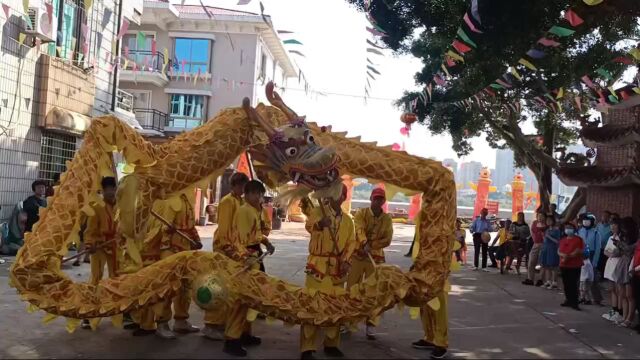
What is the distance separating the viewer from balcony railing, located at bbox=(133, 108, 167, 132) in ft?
75.2

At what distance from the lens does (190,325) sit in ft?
18.9

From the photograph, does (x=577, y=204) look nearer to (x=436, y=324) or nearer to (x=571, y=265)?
(x=571, y=265)

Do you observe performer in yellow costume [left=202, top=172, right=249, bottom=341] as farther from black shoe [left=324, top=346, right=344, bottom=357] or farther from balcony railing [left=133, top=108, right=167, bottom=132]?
balcony railing [left=133, top=108, right=167, bottom=132]

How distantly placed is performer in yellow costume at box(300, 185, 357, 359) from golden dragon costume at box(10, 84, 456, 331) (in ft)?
1.32

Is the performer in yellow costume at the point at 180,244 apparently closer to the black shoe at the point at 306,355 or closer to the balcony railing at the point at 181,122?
the black shoe at the point at 306,355

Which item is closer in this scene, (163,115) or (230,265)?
(230,265)

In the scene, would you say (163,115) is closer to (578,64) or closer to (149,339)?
(578,64)

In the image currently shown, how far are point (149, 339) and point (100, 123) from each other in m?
1.99

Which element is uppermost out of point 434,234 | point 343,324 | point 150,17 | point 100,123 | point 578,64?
point 150,17

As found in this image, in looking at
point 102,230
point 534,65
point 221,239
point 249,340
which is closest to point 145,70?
point 534,65

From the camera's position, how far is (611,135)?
11.0m

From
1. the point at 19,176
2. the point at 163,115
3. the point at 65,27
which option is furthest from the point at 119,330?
the point at 163,115

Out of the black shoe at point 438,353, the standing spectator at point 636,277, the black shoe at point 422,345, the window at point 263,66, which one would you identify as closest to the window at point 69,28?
the black shoe at point 422,345

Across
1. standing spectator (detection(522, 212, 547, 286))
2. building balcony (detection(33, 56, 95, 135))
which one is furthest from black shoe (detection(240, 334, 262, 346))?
building balcony (detection(33, 56, 95, 135))
